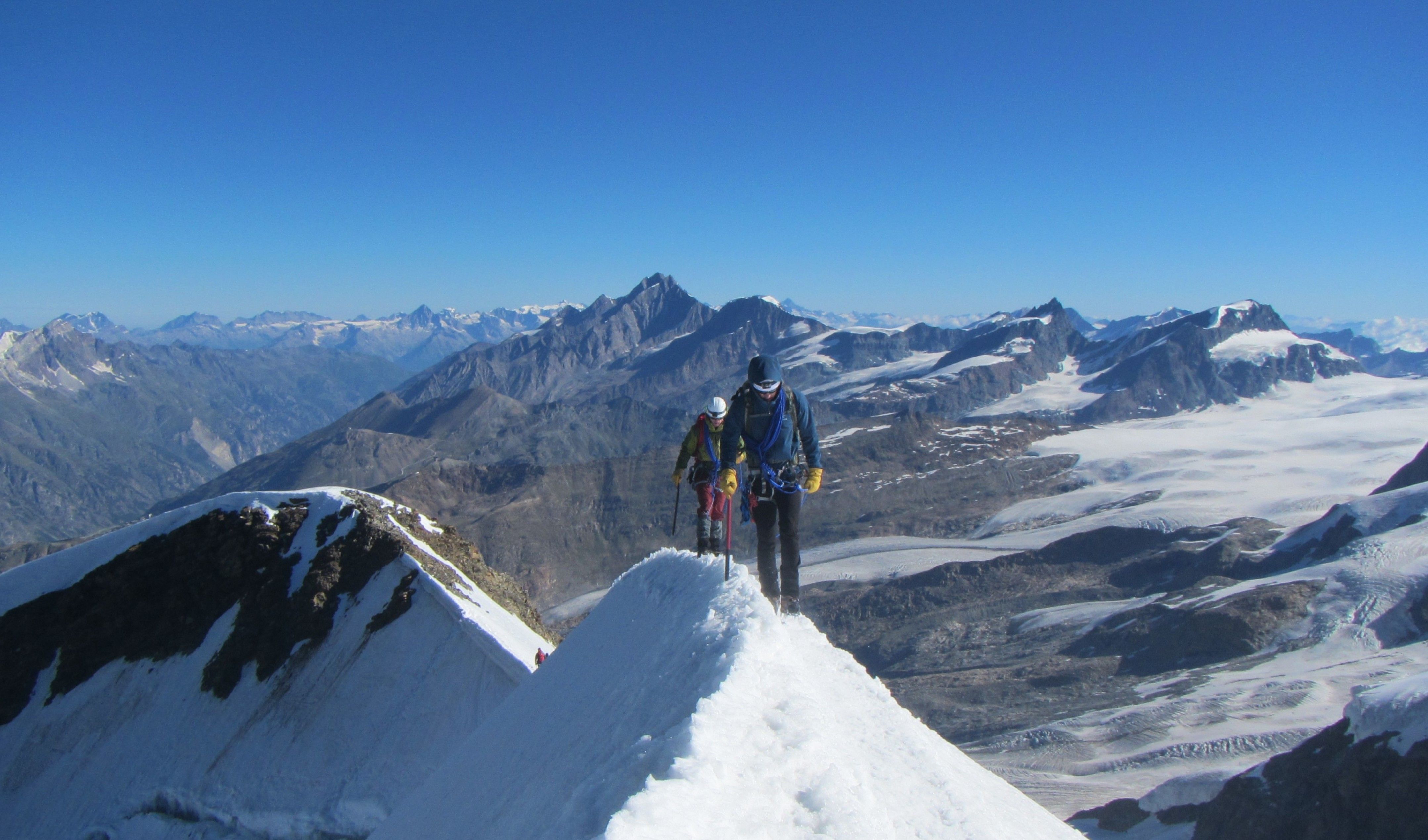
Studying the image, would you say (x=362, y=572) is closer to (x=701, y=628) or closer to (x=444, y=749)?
(x=444, y=749)

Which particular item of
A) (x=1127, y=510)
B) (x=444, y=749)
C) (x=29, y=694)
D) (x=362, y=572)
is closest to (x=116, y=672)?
(x=29, y=694)

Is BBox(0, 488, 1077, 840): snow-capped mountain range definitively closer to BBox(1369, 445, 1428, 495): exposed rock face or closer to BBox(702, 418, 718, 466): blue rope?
BBox(702, 418, 718, 466): blue rope

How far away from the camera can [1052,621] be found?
112 meters

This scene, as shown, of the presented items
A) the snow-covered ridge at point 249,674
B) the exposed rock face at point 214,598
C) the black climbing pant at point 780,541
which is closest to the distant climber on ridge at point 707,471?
the black climbing pant at point 780,541

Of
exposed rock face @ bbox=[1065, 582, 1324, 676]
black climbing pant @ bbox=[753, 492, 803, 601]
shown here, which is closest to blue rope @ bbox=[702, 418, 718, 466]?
black climbing pant @ bbox=[753, 492, 803, 601]

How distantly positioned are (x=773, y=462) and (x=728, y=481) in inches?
33.2

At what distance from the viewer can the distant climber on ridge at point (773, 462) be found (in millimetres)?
12227

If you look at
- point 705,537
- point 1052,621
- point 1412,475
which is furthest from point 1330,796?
point 1412,475

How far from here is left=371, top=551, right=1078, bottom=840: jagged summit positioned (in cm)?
550

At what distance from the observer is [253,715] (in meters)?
28.2

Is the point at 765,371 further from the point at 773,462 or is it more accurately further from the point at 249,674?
the point at 249,674

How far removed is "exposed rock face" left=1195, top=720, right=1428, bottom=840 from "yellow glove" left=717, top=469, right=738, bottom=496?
45.2m

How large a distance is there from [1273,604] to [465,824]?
110 meters

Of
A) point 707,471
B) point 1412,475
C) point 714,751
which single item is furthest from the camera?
point 1412,475
